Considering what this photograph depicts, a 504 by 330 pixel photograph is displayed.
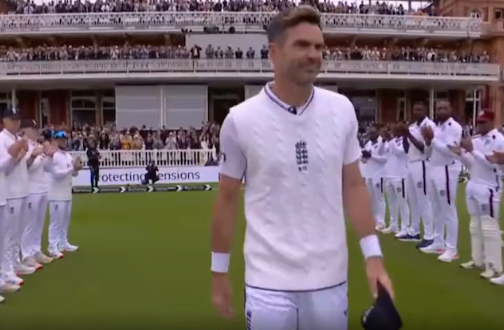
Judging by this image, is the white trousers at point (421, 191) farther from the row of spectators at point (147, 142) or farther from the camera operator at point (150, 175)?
the row of spectators at point (147, 142)

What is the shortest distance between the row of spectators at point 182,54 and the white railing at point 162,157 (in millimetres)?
11258

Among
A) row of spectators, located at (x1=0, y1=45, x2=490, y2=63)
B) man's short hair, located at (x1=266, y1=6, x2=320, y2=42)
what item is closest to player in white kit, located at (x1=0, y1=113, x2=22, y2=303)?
man's short hair, located at (x1=266, y1=6, x2=320, y2=42)

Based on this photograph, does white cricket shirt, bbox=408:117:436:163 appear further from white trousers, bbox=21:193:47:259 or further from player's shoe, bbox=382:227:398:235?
white trousers, bbox=21:193:47:259

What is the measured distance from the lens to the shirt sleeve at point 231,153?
11.4 ft

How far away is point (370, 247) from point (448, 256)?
827 centimetres

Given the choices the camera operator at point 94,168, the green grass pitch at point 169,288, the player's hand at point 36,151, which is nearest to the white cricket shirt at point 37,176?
the player's hand at point 36,151

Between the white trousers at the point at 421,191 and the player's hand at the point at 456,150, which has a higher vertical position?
the player's hand at the point at 456,150

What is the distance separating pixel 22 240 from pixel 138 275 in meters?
2.70

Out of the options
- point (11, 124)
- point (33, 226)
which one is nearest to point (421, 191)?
point (33, 226)

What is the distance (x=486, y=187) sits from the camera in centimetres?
973

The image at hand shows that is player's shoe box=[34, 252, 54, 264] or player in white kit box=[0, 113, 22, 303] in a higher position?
player in white kit box=[0, 113, 22, 303]

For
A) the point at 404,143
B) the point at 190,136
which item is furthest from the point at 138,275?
the point at 190,136

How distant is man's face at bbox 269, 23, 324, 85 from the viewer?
3.36 m

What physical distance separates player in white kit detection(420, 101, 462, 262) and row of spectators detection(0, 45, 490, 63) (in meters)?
30.1
